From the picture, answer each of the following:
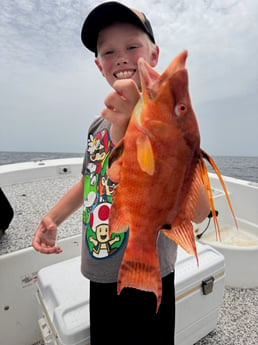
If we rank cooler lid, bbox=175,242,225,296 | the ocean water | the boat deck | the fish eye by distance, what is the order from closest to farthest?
the fish eye
cooler lid, bbox=175,242,225,296
the boat deck
the ocean water

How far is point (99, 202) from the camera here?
42.2 inches

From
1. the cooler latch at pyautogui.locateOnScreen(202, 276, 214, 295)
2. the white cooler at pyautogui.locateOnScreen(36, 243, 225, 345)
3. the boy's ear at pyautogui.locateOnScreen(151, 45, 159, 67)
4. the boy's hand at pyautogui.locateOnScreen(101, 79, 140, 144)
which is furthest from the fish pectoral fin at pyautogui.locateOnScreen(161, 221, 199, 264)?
the cooler latch at pyautogui.locateOnScreen(202, 276, 214, 295)

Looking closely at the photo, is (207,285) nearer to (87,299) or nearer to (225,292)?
(87,299)

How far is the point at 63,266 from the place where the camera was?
157 centimetres

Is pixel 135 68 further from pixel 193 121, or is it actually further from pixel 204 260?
pixel 204 260

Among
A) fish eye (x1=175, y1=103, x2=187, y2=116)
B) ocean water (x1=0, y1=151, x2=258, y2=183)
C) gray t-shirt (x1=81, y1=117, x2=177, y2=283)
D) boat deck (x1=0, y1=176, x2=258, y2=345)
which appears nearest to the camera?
fish eye (x1=175, y1=103, x2=187, y2=116)

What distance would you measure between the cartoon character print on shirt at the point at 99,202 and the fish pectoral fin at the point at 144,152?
51 cm

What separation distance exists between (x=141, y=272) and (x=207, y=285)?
1.15 meters

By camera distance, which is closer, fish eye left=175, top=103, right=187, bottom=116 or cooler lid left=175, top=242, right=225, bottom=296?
fish eye left=175, top=103, right=187, bottom=116

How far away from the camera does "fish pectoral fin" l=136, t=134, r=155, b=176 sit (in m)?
0.55

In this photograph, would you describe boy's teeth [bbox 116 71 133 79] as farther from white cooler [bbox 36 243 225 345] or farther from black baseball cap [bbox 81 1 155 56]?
white cooler [bbox 36 243 225 345]

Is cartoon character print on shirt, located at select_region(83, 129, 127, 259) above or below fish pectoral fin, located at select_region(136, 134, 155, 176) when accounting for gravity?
below

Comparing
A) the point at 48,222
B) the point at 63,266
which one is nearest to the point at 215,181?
the point at 63,266

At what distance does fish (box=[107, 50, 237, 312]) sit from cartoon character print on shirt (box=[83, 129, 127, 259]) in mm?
389
